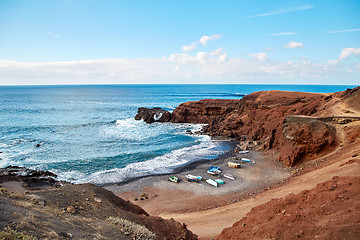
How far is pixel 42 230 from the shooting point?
725 centimetres

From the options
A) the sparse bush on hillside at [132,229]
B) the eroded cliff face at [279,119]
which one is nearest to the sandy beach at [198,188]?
the eroded cliff face at [279,119]

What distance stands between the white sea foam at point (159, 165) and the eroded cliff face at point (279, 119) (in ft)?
26.2

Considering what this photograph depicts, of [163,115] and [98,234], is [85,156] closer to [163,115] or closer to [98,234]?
[98,234]

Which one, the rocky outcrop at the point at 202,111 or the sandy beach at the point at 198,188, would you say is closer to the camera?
the sandy beach at the point at 198,188

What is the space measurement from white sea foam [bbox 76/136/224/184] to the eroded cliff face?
7993 millimetres

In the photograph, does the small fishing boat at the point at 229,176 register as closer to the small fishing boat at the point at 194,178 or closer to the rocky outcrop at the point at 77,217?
the small fishing boat at the point at 194,178

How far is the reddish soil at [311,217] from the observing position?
8242mm

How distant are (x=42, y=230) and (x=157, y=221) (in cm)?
574

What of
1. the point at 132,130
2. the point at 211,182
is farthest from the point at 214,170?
the point at 132,130

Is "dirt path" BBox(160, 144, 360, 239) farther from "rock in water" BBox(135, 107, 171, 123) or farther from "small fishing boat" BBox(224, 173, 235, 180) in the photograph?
"rock in water" BBox(135, 107, 171, 123)

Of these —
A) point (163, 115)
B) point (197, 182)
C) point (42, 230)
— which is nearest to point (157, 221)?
point (42, 230)

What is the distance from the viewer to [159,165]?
31859mm

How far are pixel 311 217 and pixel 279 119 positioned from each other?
31.6 metres

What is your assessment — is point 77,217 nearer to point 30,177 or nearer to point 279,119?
point 30,177
